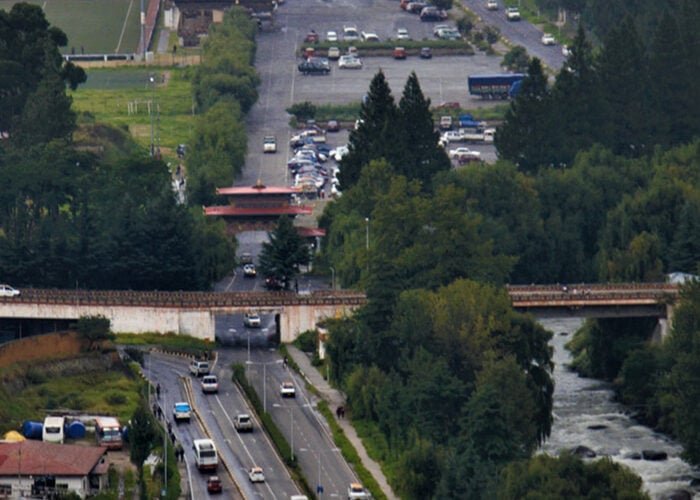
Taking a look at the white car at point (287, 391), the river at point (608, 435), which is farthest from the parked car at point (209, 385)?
the river at point (608, 435)

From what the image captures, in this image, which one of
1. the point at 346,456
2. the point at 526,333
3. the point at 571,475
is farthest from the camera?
the point at 526,333

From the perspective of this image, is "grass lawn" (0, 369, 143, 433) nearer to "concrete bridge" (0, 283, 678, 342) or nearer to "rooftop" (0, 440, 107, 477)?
"rooftop" (0, 440, 107, 477)

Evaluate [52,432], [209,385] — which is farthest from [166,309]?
[52,432]

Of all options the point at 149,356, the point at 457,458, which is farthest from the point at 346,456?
the point at 149,356

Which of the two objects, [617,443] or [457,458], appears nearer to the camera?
[457,458]

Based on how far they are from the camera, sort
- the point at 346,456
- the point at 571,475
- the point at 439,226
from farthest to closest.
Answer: the point at 439,226, the point at 346,456, the point at 571,475

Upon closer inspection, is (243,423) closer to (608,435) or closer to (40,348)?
(40,348)

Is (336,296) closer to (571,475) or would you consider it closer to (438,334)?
(438,334)
